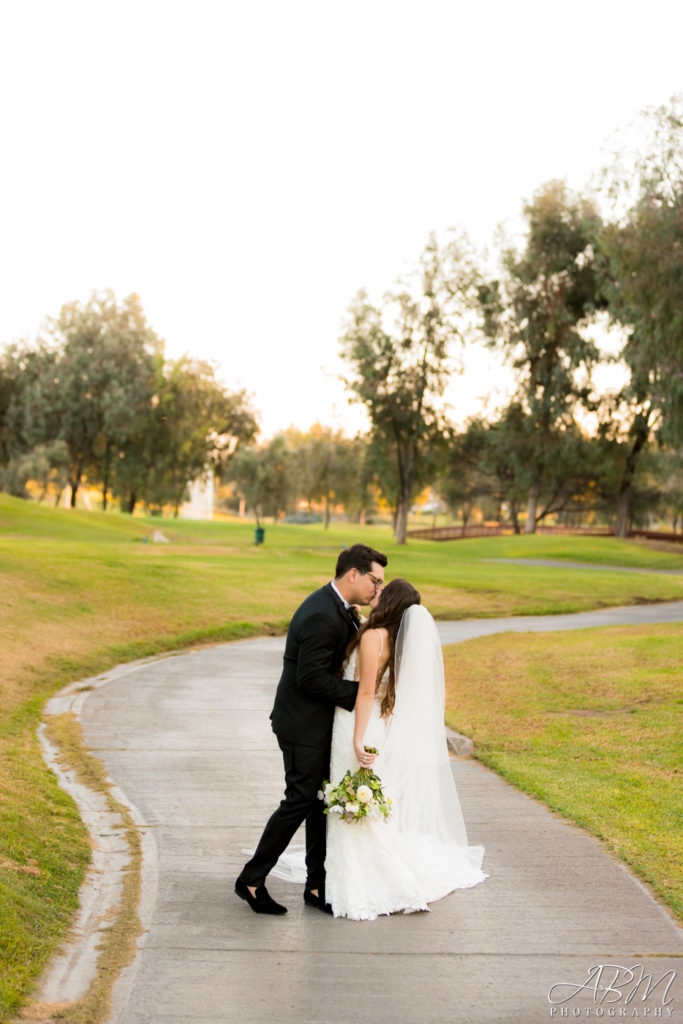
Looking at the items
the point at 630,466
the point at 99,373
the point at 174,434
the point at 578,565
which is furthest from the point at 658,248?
the point at 174,434

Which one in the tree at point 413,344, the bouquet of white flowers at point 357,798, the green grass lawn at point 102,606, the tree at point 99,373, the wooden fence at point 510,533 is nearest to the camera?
the bouquet of white flowers at point 357,798

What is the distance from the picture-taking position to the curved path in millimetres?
4902

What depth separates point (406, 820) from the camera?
22.8ft

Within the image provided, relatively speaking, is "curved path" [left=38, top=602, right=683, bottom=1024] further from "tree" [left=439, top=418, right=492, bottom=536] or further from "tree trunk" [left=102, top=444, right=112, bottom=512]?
"tree trunk" [left=102, top=444, right=112, bottom=512]

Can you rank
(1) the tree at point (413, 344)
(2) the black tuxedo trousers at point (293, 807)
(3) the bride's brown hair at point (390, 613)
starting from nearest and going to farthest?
1. (2) the black tuxedo trousers at point (293, 807)
2. (3) the bride's brown hair at point (390, 613)
3. (1) the tree at point (413, 344)

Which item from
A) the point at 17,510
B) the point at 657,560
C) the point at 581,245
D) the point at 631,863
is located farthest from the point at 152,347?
the point at 631,863

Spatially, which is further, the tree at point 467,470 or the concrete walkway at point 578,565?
the tree at point 467,470

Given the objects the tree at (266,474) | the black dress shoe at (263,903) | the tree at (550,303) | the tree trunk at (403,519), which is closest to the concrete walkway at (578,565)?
the tree trunk at (403,519)

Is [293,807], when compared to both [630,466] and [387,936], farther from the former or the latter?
[630,466]

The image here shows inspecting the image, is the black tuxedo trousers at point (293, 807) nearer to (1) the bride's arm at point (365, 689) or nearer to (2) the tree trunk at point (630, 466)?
(1) the bride's arm at point (365, 689)

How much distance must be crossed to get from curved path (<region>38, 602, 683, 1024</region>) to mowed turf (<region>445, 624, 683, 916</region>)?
325 millimetres

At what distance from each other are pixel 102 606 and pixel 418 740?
1615 cm

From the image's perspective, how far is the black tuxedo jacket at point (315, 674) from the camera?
20.5 feet

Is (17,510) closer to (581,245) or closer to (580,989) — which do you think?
(581,245)
